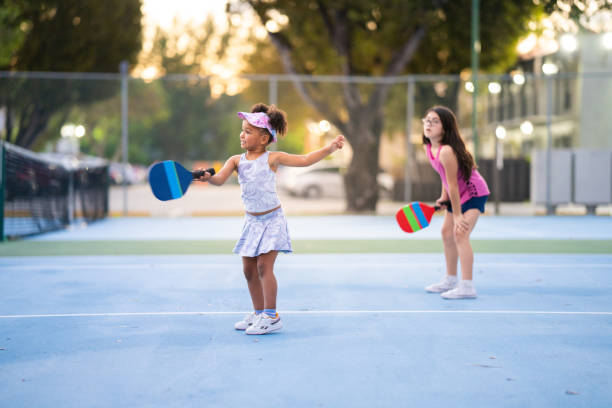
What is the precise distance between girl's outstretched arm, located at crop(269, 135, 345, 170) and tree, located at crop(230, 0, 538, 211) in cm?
1209

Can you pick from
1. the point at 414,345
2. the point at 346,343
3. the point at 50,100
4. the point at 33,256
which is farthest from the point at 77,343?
the point at 50,100

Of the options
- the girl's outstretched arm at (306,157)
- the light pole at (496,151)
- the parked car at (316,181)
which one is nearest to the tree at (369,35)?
the light pole at (496,151)

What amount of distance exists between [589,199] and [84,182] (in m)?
11.3

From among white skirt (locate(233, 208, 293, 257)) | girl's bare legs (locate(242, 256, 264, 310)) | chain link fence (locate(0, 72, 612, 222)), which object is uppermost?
chain link fence (locate(0, 72, 612, 222))

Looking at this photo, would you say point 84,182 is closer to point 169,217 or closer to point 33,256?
point 169,217

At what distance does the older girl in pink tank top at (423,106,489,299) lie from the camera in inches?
231

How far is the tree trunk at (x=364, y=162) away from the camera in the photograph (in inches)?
669

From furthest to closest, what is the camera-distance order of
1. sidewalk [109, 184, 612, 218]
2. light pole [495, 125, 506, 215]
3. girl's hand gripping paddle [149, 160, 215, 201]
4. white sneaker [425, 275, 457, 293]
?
light pole [495, 125, 506, 215] → sidewalk [109, 184, 612, 218] → white sneaker [425, 275, 457, 293] → girl's hand gripping paddle [149, 160, 215, 201]

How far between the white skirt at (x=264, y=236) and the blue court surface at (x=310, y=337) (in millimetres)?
548

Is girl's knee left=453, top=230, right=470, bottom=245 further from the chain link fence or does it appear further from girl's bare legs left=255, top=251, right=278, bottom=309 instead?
the chain link fence

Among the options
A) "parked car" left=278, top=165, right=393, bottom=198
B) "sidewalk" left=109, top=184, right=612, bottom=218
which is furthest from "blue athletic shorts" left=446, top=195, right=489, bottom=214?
"parked car" left=278, top=165, right=393, bottom=198

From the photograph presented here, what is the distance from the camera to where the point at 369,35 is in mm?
17562

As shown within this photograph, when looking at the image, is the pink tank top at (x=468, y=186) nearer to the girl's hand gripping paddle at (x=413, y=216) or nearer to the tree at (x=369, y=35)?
the girl's hand gripping paddle at (x=413, y=216)

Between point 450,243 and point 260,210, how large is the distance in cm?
223
